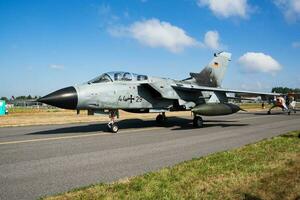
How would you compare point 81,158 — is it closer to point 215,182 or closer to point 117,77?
point 215,182

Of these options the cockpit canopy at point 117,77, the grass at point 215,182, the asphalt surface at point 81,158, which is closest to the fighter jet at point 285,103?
the cockpit canopy at point 117,77

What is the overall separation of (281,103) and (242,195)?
2794 centimetres

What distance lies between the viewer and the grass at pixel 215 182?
487 cm

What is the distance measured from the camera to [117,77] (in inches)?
579

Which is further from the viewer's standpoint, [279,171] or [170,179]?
[279,171]

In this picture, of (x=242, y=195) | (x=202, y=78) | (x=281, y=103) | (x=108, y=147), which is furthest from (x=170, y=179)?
(x=281, y=103)

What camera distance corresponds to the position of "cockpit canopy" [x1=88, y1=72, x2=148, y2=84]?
14.1 meters

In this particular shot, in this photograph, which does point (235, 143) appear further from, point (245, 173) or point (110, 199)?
point (110, 199)

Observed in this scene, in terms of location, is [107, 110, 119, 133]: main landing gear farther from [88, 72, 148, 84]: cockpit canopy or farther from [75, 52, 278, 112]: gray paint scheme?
[88, 72, 148, 84]: cockpit canopy

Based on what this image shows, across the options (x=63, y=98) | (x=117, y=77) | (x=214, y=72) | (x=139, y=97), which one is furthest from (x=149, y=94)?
(x=214, y=72)

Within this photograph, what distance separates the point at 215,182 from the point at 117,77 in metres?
9.78

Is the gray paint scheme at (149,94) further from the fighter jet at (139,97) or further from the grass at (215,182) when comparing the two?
the grass at (215,182)

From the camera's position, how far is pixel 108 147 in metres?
9.88

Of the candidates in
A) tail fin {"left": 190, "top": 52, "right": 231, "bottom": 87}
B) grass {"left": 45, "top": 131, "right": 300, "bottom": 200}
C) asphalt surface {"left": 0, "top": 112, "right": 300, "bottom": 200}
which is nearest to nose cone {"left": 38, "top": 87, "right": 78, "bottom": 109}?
asphalt surface {"left": 0, "top": 112, "right": 300, "bottom": 200}
